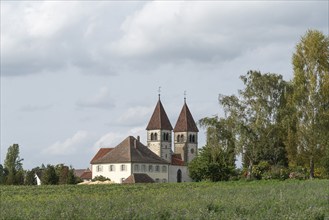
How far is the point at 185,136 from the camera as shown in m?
116

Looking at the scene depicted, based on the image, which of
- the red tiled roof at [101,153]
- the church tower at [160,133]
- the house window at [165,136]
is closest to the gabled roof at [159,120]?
the church tower at [160,133]

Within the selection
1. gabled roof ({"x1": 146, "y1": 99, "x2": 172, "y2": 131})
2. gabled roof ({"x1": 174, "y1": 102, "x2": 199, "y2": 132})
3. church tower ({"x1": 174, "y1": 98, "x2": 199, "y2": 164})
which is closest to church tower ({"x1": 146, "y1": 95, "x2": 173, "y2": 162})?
gabled roof ({"x1": 146, "y1": 99, "x2": 172, "y2": 131})

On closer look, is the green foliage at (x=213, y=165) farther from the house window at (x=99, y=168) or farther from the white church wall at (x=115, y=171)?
the house window at (x=99, y=168)

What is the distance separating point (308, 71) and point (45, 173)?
34.4m

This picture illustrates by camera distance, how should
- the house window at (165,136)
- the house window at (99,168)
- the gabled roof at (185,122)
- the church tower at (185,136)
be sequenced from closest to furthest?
the house window at (99,168), the house window at (165,136), the church tower at (185,136), the gabled roof at (185,122)

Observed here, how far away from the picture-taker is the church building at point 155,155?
96.2m

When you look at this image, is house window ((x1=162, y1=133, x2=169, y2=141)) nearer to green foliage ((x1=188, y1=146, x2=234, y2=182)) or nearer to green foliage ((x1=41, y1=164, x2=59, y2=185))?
green foliage ((x1=41, y1=164, x2=59, y2=185))

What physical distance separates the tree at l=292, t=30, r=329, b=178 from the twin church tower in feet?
176

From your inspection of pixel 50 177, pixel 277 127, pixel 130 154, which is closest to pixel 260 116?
pixel 277 127

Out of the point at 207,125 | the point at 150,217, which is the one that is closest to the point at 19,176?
the point at 207,125

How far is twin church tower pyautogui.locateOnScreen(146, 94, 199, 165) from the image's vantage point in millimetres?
112188

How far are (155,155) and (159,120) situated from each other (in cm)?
1260

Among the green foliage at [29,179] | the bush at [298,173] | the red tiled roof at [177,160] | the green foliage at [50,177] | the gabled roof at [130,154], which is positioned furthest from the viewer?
the red tiled roof at [177,160]

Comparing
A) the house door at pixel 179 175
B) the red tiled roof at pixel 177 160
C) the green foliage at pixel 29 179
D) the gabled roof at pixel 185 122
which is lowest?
the green foliage at pixel 29 179
